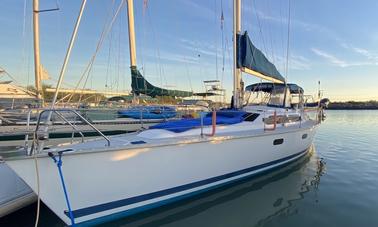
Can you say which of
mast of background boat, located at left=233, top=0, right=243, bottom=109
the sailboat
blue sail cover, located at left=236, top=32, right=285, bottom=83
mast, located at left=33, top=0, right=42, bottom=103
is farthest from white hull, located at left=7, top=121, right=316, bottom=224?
mast, located at left=33, top=0, right=42, bottom=103

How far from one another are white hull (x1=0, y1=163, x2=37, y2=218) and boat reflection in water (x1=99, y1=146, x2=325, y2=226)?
5.18 ft

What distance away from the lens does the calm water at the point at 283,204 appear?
181 inches

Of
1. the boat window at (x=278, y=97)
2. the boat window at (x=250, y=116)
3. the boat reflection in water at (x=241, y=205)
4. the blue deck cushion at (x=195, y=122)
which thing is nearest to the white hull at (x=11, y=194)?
the boat reflection in water at (x=241, y=205)

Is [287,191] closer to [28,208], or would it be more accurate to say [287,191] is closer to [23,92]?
[28,208]

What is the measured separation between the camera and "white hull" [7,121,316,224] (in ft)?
12.7

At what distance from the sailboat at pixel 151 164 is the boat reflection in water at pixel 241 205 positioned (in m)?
0.18

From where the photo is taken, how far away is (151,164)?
4559mm

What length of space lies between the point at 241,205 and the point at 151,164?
2154 mm

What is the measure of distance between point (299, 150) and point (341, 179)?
1.73 m

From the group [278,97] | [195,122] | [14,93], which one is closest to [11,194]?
[195,122]

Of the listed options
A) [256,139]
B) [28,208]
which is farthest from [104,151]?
[256,139]

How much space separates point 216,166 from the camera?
5.53m

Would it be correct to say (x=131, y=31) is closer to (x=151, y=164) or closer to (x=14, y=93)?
(x=14, y=93)

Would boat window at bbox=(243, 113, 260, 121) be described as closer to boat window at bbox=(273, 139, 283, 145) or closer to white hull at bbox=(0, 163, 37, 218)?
boat window at bbox=(273, 139, 283, 145)
